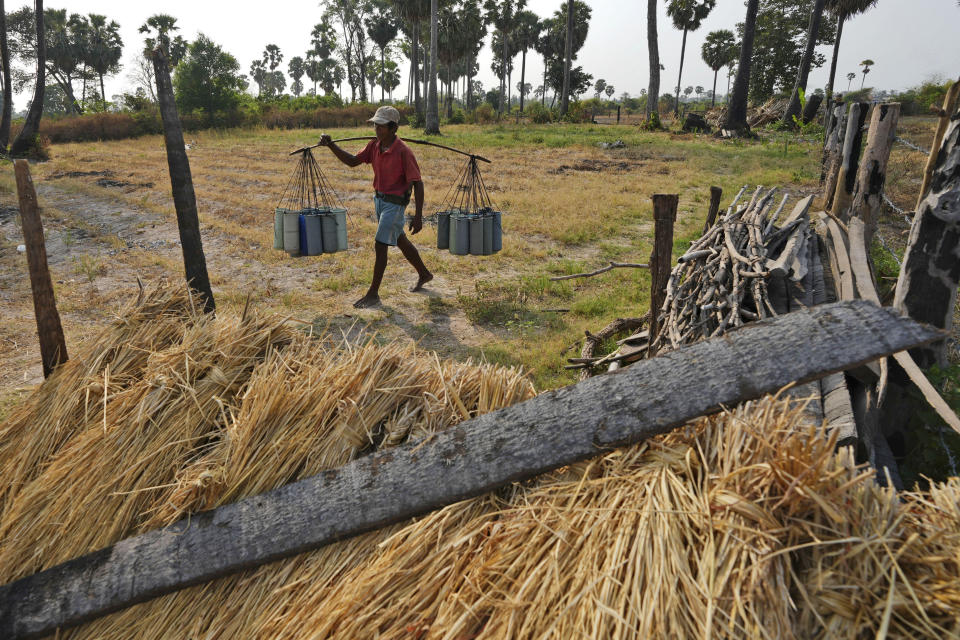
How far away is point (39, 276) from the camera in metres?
2.93

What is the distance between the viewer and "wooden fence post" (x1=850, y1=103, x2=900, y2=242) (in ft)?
15.3

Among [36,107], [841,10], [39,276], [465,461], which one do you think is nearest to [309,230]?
[39,276]

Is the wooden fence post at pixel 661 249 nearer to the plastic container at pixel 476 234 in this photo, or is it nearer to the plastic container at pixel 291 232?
the plastic container at pixel 476 234

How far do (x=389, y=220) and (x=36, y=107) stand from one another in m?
22.1

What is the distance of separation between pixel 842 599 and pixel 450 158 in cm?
1849

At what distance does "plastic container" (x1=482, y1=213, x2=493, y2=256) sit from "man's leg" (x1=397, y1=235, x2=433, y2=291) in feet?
2.87

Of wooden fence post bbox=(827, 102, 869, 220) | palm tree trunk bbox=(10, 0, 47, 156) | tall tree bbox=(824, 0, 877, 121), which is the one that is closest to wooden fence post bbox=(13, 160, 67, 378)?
wooden fence post bbox=(827, 102, 869, 220)

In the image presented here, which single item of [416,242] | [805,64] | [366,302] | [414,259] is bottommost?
[366,302]

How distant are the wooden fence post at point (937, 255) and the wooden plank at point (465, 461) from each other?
5.71ft

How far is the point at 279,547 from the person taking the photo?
1703 mm

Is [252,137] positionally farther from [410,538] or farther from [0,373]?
[410,538]

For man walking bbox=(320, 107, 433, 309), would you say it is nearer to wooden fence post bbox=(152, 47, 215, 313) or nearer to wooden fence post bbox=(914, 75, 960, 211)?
wooden fence post bbox=(152, 47, 215, 313)

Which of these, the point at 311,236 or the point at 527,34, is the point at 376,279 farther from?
the point at 527,34

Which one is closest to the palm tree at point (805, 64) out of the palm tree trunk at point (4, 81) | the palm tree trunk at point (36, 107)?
the palm tree trunk at point (36, 107)
